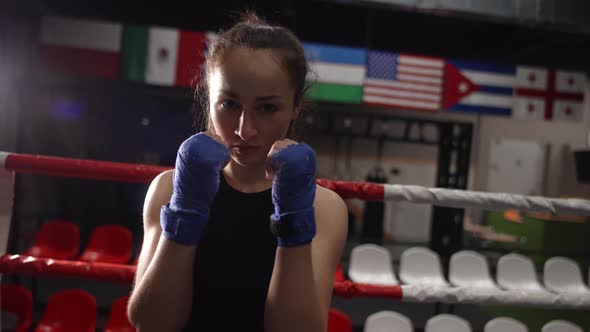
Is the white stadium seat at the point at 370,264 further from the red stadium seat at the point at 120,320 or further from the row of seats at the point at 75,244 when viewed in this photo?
the row of seats at the point at 75,244

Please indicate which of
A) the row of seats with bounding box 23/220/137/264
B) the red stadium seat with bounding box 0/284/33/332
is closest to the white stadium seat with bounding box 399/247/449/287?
the red stadium seat with bounding box 0/284/33/332

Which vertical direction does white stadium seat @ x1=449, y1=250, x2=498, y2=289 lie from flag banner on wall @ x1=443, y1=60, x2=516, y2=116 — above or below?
below

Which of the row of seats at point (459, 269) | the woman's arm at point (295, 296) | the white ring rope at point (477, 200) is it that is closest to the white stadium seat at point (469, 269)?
the row of seats at point (459, 269)

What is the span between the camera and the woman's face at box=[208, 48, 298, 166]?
29.6 inches

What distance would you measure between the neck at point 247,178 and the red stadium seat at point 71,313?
113cm

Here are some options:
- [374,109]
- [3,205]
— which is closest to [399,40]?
[374,109]

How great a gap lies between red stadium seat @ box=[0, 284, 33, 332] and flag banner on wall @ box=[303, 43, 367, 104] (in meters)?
3.56

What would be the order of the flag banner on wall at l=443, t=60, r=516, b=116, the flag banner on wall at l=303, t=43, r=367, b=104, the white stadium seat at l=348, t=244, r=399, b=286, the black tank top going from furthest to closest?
the flag banner on wall at l=443, t=60, r=516, b=116 → the flag banner on wall at l=303, t=43, r=367, b=104 → the white stadium seat at l=348, t=244, r=399, b=286 → the black tank top

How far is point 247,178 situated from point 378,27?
6237 mm

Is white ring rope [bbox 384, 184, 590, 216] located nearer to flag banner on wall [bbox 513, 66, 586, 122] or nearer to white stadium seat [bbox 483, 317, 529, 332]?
white stadium seat [bbox 483, 317, 529, 332]

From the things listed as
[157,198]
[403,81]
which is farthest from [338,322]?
[403,81]

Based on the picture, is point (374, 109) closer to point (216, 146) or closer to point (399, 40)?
point (399, 40)

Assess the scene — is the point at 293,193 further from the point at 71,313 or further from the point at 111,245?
the point at 111,245

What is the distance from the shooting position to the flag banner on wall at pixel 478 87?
486 centimetres
